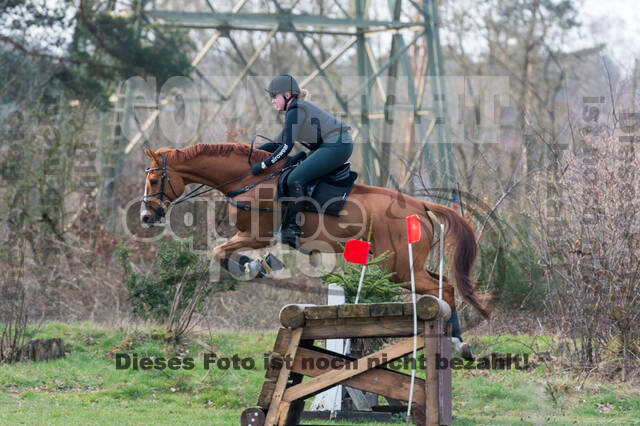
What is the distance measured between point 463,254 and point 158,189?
9.95ft

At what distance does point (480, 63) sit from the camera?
94.1 feet

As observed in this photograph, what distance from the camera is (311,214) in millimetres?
7480

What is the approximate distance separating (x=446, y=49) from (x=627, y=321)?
22.8m

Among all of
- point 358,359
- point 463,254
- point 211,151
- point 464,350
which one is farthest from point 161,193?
point 464,350

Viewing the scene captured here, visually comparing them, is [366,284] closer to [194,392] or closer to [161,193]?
[161,193]

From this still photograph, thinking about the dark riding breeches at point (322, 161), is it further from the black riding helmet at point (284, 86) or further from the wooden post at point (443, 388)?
the wooden post at point (443, 388)

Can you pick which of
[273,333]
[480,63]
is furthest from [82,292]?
[480,63]

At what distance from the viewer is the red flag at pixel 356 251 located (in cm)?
600

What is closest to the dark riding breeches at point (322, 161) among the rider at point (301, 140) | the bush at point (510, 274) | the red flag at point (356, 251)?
the rider at point (301, 140)

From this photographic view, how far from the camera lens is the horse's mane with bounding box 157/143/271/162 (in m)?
7.61

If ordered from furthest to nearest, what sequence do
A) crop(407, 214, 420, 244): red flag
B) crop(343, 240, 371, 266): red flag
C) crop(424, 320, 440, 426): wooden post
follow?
crop(343, 240, 371, 266): red flag, crop(407, 214, 420, 244): red flag, crop(424, 320, 440, 426): wooden post

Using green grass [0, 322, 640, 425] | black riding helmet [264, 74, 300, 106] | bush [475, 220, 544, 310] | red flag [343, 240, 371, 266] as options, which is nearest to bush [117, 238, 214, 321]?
green grass [0, 322, 640, 425]

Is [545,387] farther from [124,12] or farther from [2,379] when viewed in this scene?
[124,12]

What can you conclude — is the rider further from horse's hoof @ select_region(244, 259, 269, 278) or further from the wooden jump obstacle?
the wooden jump obstacle
